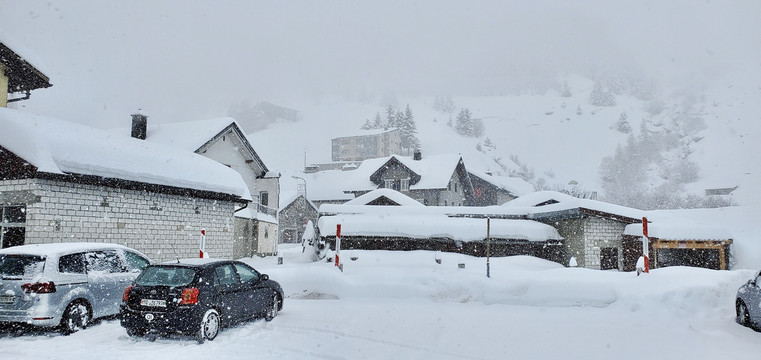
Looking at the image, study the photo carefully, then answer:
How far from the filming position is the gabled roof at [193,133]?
28.7 metres

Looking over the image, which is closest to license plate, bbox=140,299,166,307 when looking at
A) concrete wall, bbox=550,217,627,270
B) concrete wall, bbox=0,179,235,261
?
concrete wall, bbox=0,179,235,261

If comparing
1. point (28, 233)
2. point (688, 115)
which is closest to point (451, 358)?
point (28, 233)

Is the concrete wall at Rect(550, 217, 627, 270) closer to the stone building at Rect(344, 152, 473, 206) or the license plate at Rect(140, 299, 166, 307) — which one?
the license plate at Rect(140, 299, 166, 307)

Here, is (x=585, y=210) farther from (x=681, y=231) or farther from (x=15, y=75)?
(x=15, y=75)

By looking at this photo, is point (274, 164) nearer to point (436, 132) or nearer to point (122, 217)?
point (436, 132)

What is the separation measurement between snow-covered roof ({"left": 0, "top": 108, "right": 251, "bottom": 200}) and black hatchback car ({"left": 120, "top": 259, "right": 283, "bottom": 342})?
281 inches

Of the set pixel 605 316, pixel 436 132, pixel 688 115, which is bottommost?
pixel 605 316

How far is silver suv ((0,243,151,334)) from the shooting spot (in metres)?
7.84

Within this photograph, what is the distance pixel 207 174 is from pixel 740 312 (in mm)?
17663

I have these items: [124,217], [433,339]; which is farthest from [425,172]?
[433,339]

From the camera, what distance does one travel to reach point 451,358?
6844 millimetres

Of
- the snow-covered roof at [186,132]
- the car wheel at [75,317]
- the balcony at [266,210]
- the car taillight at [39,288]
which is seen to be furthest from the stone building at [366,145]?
the car taillight at [39,288]

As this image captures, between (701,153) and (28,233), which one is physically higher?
(701,153)

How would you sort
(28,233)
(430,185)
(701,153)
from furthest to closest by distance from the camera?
(701,153) < (430,185) < (28,233)
